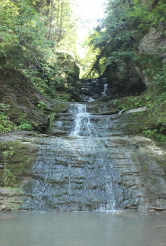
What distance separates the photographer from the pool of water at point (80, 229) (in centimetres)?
367

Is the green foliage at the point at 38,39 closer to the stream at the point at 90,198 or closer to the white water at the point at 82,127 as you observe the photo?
the white water at the point at 82,127

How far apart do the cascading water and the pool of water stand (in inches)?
30.6

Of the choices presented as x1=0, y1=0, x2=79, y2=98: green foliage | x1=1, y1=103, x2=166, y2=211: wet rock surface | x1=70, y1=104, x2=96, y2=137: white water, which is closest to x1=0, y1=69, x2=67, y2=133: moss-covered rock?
x1=0, y1=0, x2=79, y2=98: green foliage

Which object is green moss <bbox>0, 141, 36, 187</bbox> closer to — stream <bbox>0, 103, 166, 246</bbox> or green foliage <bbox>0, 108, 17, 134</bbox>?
stream <bbox>0, 103, 166, 246</bbox>

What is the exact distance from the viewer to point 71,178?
7391 millimetres

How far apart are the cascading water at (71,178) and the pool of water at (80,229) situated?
30.6 inches

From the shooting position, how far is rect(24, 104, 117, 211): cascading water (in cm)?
679

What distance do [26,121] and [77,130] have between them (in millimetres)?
3036

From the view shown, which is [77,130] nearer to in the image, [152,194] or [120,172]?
[120,172]

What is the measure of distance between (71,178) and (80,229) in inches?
116

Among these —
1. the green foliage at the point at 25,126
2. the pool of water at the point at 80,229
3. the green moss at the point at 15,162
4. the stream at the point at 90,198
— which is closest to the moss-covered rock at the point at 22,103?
the green foliage at the point at 25,126

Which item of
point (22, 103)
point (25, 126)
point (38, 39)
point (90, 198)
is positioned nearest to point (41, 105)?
point (22, 103)

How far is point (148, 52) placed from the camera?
15.8 meters

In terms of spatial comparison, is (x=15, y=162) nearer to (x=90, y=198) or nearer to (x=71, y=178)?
(x=71, y=178)
